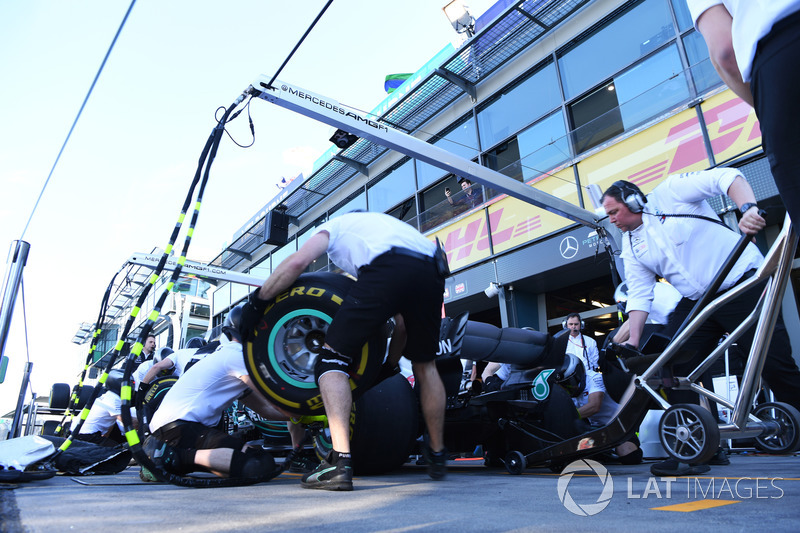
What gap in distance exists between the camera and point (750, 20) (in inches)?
39.2

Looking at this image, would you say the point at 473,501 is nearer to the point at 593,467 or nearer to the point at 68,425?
the point at 593,467

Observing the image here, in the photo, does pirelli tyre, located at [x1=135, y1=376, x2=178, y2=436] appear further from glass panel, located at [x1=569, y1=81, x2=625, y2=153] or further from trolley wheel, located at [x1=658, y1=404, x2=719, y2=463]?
glass panel, located at [x1=569, y1=81, x2=625, y2=153]

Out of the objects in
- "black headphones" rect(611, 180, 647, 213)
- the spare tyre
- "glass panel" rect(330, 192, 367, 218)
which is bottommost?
the spare tyre

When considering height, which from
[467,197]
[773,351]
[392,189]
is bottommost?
[773,351]

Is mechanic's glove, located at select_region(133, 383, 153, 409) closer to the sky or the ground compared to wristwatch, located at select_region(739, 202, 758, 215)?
closer to the ground

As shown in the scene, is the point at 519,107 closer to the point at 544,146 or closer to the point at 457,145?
the point at 544,146

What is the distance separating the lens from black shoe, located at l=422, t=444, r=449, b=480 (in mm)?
2502

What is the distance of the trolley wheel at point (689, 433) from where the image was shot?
1926 mm

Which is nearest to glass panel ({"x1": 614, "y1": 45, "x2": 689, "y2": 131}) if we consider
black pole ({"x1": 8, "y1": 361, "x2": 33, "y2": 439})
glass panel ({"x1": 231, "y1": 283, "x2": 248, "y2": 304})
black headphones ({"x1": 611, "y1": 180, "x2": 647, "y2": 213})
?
black headphones ({"x1": 611, "y1": 180, "x2": 647, "y2": 213})

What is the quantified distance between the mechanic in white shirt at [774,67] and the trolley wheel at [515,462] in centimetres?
209

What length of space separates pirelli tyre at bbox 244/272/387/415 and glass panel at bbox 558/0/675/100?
8030 millimetres

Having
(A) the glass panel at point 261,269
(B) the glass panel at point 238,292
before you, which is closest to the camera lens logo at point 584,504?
(A) the glass panel at point 261,269

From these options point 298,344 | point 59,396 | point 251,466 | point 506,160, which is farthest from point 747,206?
point 59,396

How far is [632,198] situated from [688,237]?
359 mm
